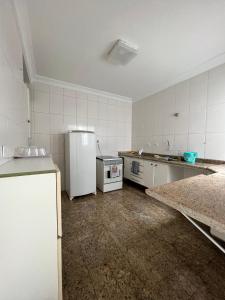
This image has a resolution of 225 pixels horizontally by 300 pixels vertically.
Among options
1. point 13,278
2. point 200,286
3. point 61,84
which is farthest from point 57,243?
point 61,84

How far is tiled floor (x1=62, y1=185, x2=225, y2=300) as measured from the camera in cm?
100

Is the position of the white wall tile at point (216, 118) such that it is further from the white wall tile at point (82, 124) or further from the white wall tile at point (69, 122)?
the white wall tile at point (69, 122)

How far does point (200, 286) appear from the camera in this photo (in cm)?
102

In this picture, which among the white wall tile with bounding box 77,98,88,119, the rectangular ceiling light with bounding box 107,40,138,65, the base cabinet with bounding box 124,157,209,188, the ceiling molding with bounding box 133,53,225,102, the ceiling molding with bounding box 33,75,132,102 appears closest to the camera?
the rectangular ceiling light with bounding box 107,40,138,65

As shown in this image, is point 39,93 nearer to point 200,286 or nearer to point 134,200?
point 134,200

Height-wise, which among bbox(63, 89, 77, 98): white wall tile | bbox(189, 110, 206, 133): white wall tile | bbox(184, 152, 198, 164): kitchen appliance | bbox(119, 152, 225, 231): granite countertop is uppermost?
bbox(63, 89, 77, 98): white wall tile

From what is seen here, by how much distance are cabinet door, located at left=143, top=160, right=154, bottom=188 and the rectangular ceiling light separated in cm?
194

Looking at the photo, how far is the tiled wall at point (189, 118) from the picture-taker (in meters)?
2.05

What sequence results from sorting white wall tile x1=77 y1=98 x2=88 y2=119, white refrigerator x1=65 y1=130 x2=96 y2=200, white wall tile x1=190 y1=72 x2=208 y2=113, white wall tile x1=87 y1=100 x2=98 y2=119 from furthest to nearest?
white wall tile x1=87 y1=100 x2=98 y2=119 → white wall tile x1=77 y1=98 x2=88 y2=119 → white refrigerator x1=65 y1=130 x2=96 y2=200 → white wall tile x1=190 y1=72 x2=208 y2=113

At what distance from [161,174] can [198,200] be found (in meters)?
1.90

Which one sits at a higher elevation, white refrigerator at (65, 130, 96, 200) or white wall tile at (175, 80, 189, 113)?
white wall tile at (175, 80, 189, 113)

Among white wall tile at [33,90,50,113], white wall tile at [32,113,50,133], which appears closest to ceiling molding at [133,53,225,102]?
white wall tile at [33,90,50,113]

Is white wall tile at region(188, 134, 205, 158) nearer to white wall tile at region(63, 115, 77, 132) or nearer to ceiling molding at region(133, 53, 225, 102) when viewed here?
ceiling molding at region(133, 53, 225, 102)

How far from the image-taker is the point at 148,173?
278cm
